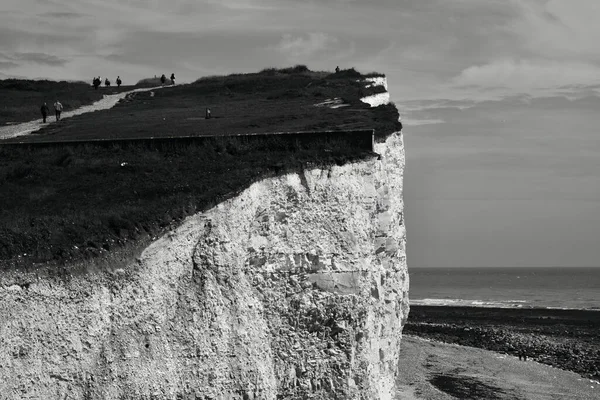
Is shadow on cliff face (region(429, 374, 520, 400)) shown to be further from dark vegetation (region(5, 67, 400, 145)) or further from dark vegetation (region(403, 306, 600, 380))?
dark vegetation (region(5, 67, 400, 145))

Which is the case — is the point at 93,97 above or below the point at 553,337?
above

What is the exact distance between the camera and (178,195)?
912 inches

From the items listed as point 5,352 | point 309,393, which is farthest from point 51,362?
point 309,393

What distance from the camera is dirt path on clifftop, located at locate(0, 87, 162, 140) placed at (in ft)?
140

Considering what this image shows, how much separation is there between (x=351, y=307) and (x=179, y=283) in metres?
6.19

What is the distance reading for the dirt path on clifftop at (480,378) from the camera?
42844 millimetres

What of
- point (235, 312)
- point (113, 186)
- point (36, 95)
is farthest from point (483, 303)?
point (235, 312)

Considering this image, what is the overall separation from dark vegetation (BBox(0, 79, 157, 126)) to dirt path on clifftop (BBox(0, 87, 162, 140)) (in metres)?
0.76

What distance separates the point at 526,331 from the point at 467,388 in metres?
26.6

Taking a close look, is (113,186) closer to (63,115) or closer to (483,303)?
(63,115)

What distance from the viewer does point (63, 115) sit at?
166 feet

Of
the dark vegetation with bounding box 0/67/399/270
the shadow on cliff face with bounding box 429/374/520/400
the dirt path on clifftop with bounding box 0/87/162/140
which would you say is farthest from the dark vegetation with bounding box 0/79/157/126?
the shadow on cliff face with bounding box 429/374/520/400

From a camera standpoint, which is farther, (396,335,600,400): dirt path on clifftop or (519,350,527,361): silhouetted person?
(519,350,527,361): silhouetted person

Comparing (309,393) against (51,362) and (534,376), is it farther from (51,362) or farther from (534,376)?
(534,376)
